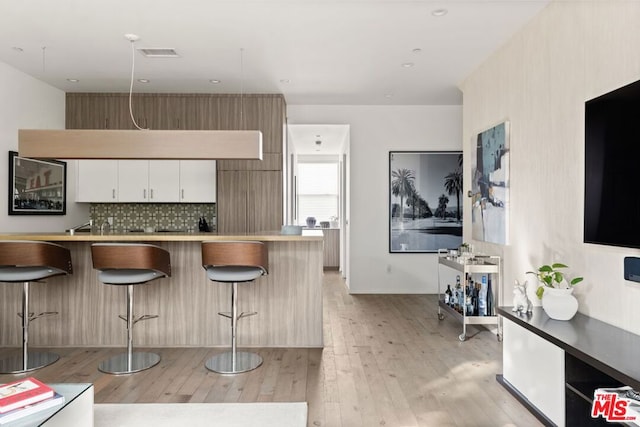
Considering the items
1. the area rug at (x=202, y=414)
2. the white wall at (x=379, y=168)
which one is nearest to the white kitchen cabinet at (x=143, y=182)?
the white wall at (x=379, y=168)

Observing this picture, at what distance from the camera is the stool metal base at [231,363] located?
3385 mm

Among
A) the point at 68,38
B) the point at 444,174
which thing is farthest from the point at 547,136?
the point at 68,38

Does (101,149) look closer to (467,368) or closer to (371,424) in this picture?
(371,424)

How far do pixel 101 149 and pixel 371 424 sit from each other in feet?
9.79

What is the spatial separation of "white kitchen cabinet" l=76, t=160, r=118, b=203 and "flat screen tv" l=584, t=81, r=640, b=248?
527 centimetres

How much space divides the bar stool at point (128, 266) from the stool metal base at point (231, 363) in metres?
0.47

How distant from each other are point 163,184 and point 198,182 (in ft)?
1.46

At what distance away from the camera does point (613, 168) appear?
2.49 metres

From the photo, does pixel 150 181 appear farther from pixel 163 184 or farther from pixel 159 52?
pixel 159 52

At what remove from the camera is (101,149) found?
3.76m

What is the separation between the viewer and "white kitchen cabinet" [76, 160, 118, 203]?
5812 millimetres

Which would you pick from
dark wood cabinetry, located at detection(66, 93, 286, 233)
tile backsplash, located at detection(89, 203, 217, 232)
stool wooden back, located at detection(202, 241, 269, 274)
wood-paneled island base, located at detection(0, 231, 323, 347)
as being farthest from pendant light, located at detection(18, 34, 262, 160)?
tile backsplash, located at detection(89, 203, 217, 232)

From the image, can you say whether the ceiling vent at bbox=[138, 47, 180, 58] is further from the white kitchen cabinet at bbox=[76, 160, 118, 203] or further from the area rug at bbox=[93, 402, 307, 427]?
the area rug at bbox=[93, 402, 307, 427]

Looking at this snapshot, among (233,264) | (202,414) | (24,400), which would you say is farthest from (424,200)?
(24,400)
